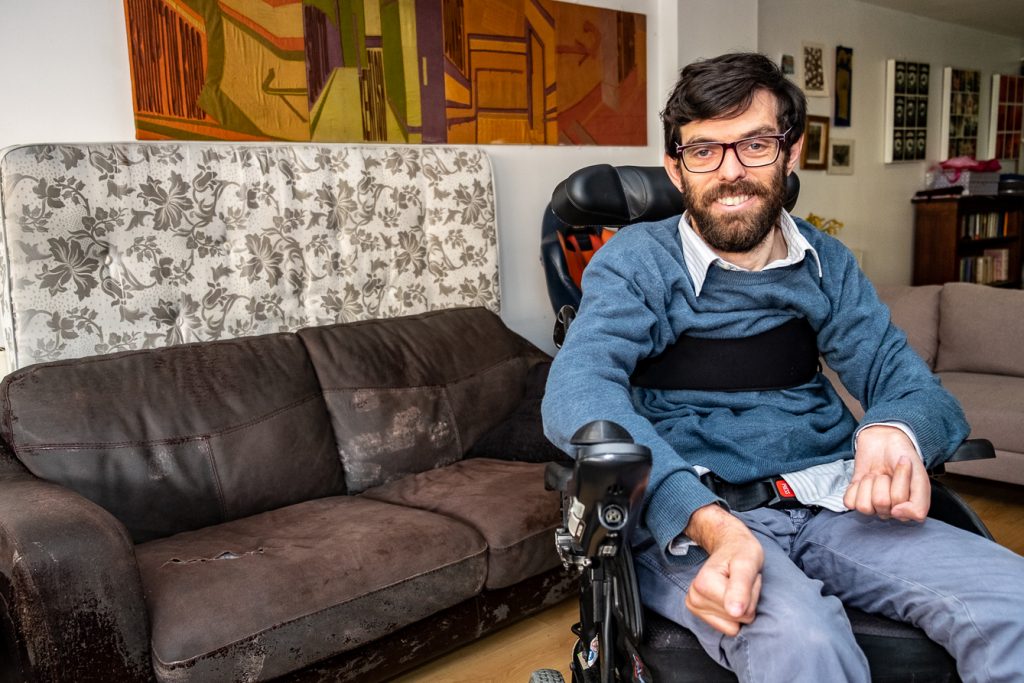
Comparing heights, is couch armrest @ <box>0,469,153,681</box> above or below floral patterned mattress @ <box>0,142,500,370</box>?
below

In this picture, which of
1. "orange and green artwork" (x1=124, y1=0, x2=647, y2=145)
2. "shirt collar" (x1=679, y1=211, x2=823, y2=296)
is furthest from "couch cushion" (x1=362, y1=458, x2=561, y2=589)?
"orange and green artwork" (x1=124, y1=0, x2=647, y2=145)

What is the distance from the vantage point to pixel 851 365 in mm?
1602

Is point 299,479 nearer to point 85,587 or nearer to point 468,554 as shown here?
point 468,554

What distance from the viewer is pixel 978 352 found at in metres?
3.72

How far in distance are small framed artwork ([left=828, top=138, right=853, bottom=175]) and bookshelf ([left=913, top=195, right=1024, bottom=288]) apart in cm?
102

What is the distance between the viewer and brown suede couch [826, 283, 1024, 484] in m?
3.21

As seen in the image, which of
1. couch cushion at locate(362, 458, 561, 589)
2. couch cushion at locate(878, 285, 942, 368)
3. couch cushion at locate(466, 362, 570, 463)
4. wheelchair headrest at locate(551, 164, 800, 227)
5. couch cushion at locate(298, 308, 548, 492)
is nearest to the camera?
wheelchair headrest at locate(551, 164, 800, 227)

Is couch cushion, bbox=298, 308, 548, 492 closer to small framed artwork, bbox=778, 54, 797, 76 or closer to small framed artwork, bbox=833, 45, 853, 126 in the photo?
small framed artwork, bbox=778, 54, 797, 76

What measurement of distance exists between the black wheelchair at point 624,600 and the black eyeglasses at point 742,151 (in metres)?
0.60

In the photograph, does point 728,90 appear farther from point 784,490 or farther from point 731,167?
point 784,490

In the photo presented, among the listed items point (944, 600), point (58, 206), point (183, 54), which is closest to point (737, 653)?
point (944, 600)

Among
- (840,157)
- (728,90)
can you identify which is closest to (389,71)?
(728,90)

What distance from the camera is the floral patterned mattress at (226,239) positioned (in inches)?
90.9

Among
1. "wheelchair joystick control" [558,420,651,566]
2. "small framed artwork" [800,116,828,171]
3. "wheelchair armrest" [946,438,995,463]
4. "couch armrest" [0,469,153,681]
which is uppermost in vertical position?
"small framed artwork" [800,116,828,171]
